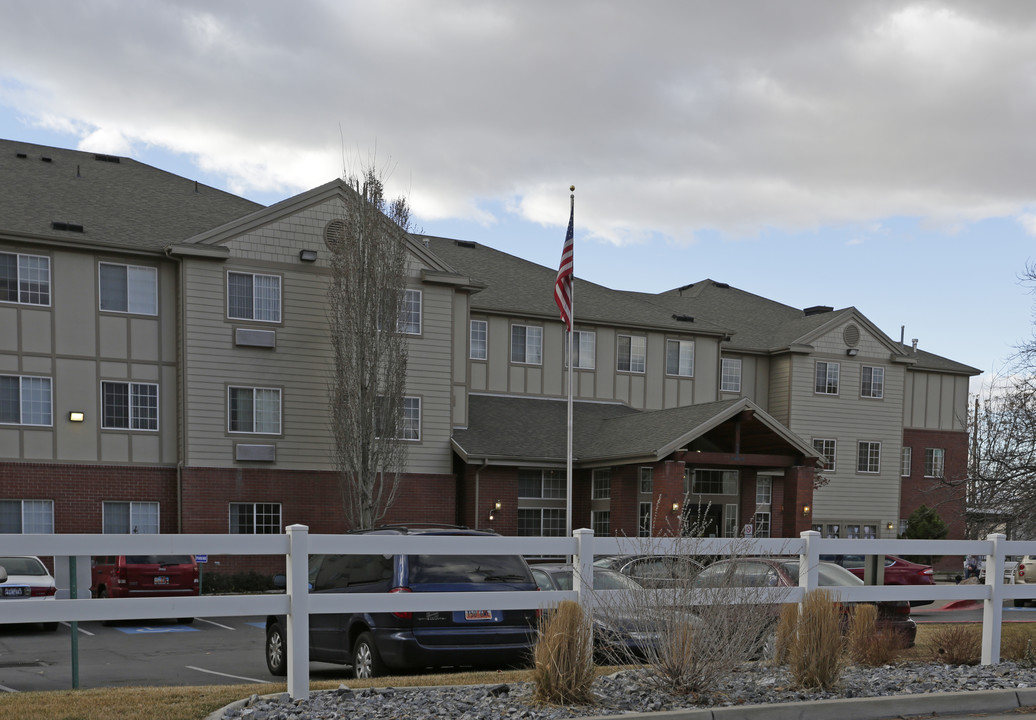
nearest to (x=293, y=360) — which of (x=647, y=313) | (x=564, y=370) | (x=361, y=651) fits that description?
(x=564, y=370)

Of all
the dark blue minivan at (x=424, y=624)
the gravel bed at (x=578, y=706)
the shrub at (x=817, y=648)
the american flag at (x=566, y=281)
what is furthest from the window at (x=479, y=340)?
the shrub at (x=817, y=648)

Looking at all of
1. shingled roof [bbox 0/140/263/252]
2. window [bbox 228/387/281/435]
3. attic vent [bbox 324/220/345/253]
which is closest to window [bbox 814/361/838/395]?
attic vent [bbox 324/220/345/253]

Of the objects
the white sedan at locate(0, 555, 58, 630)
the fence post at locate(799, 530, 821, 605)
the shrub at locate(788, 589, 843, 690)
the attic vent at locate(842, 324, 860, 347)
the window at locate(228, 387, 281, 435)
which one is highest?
the attic vent at locate(842, 324, 860, 347)

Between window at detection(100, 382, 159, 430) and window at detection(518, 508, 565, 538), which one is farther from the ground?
window at detection(100, 382, 159, 430)

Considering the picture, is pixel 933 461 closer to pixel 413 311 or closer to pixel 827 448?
pixel 827 448

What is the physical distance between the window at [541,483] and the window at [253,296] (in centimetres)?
953

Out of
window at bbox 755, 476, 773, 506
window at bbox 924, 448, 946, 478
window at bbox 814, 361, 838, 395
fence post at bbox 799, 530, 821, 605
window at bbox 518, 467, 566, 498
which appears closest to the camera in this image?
fence post at bbox 799, 530, 821, 605

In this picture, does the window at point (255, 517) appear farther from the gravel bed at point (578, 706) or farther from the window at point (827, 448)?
the window at point (827, 448)

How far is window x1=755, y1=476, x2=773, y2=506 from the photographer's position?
126 ft

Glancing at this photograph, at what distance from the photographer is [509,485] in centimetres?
3216

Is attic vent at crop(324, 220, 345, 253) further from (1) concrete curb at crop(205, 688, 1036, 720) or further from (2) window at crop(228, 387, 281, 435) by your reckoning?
(1) concrete curb at crop(205, 688, 1036, 720)

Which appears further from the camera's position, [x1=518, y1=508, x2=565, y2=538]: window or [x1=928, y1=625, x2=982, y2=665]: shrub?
[x1=518, y1=508, x2=565, y2=538]: window

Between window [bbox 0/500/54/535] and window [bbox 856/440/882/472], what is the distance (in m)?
30.7

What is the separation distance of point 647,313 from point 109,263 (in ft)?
63.9
